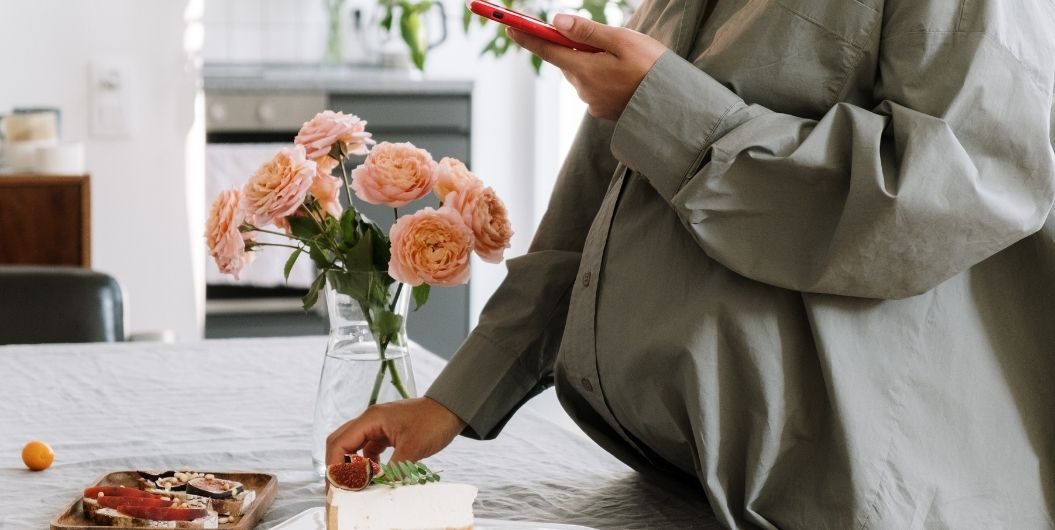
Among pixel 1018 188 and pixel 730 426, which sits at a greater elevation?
pixel 1018 188

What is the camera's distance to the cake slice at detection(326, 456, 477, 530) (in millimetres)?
762

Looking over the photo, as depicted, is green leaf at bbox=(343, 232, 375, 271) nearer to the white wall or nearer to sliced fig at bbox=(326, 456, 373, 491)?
sliced fig at bbox=(326, 456, 373, 491)

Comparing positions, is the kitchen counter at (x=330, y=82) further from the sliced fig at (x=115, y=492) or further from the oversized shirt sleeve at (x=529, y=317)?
the sliced fig at (x=115, y=492)

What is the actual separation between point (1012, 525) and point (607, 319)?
1.03ft

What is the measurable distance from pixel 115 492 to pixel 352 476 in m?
0.20

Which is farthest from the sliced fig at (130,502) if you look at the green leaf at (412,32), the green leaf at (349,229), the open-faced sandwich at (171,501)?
the green leaf at (412,32)

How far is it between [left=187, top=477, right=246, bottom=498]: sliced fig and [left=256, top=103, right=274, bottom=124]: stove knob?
2734 millimetres

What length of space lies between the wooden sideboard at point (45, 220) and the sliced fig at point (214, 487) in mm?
2223

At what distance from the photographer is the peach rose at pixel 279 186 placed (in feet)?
3.03

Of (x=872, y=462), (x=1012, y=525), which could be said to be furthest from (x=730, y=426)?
(x=1012, y=525)

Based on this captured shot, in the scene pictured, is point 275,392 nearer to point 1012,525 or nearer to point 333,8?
point 1012,525

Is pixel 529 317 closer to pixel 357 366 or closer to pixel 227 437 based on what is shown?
pixel 357 366

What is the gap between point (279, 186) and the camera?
0.93 metres

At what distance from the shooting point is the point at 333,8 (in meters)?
3.94
